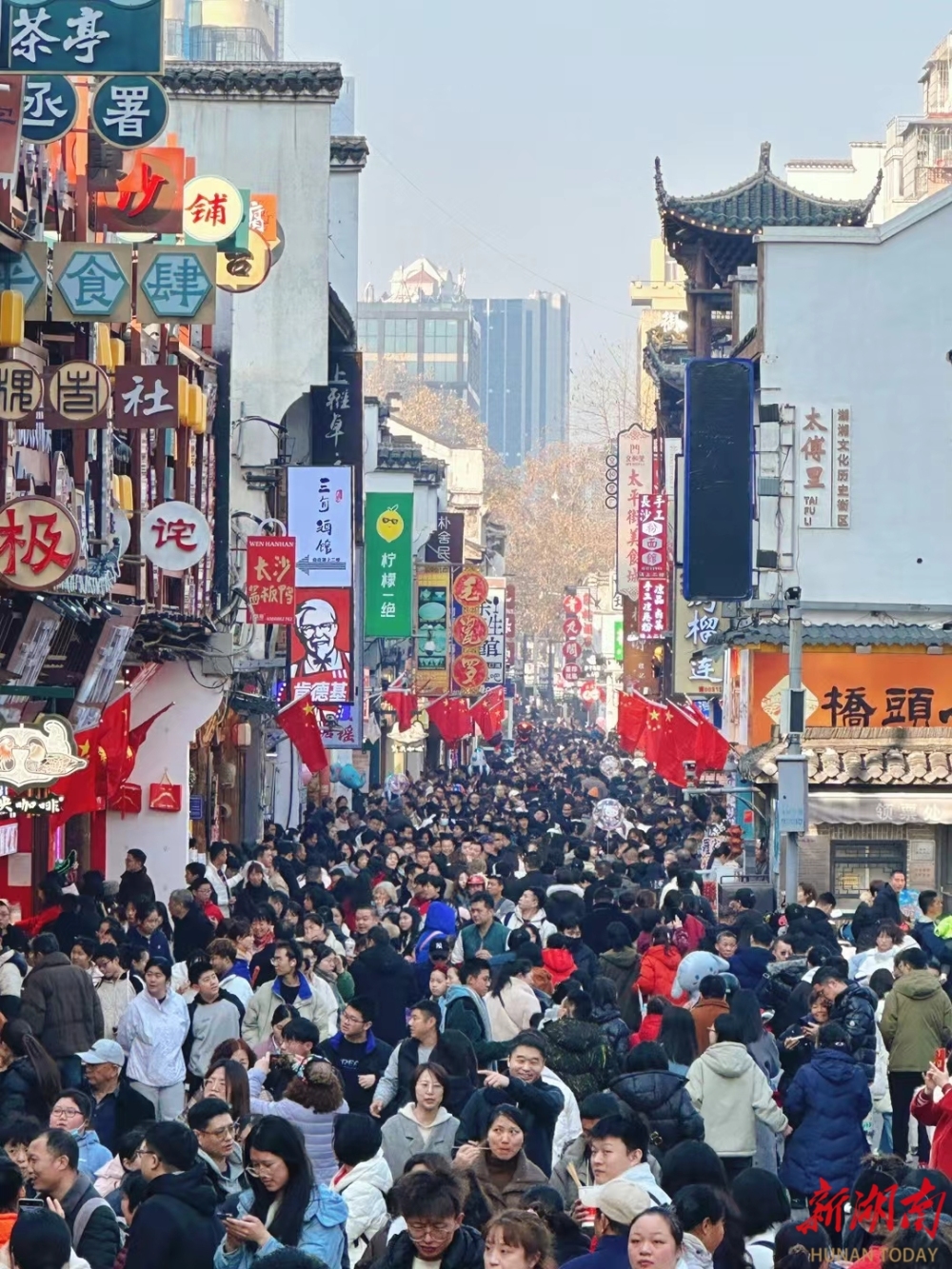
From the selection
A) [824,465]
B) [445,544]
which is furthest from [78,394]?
[445,544]

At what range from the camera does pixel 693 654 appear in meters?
45.5

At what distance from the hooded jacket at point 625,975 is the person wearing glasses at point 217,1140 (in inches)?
247

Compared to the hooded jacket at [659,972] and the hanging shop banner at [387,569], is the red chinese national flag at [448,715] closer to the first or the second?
the hanging shop banner at [387,569]

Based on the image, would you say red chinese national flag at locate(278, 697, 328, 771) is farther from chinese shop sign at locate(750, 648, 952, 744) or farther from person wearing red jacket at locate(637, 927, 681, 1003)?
person wearing red jacket at locate(637, 927, 681, 1003)

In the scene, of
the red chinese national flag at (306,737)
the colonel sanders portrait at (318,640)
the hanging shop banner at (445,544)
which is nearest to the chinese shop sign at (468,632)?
the hanging shop banner at (445,544)

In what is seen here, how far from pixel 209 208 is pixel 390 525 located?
18.8 m

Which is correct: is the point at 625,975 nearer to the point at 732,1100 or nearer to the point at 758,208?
the point at 732,1100

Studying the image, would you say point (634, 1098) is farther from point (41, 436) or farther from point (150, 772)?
point (150, 772)

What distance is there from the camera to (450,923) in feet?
58.4

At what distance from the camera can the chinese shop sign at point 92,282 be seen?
17109 mm

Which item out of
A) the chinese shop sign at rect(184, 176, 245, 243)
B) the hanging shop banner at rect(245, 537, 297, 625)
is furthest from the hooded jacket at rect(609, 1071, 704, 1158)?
the hanging shop banner at rect(245, 537, 297, 625)

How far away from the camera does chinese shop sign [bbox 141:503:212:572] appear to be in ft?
75.9

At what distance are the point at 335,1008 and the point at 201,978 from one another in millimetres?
929

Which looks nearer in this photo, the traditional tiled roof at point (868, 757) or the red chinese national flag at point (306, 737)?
the traditional tiled roof at point (868, 757)
